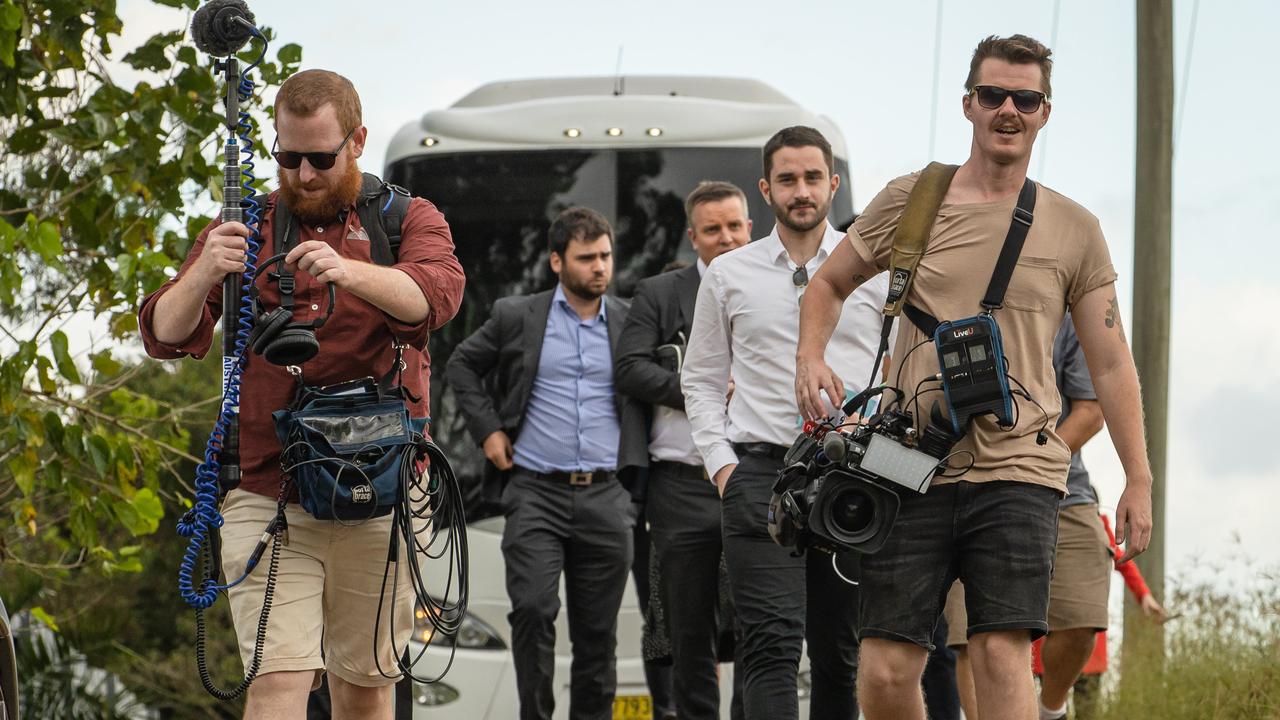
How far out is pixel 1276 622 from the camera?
8.80 meters

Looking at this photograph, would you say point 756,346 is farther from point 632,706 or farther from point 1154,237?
point 1154,237

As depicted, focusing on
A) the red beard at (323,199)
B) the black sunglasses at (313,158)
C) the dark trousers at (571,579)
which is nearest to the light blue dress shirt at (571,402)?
the dark trousers at (571,579)

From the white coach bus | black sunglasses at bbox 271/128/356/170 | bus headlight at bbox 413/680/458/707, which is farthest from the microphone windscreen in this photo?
the white coach bus

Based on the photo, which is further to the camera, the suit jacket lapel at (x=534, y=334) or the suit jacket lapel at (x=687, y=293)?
the suit jacket lapel at (x=534, y=334)

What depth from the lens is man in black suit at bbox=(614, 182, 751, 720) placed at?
6863 mm

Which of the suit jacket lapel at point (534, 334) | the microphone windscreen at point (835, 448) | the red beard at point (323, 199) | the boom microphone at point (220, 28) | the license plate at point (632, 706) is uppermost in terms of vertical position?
the boom microphone at point (220, 28)

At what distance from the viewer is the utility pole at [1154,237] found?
36.1ft

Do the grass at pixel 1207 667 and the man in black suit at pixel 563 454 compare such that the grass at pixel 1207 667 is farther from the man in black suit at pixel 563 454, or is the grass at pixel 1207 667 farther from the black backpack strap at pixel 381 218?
the black backpack strap at pixel 381 218

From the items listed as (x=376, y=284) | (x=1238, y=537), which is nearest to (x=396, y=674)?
(x=376, y=284)

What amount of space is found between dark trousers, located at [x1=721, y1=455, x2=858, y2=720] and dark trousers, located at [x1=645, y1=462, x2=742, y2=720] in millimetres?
612

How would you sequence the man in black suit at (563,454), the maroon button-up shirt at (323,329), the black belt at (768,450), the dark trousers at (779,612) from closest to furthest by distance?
the maroon button-up shirt at (323,329) → the dark trousers at (779,612) → the black belt at (768,450) → the man in black suit at (563,454)

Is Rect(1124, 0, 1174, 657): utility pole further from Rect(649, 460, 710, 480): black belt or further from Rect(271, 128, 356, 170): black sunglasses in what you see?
Rect(271, 128, 356, 170): black sunglasses

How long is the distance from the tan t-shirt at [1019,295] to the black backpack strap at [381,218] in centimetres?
153

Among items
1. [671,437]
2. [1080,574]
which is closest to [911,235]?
[671,437]
